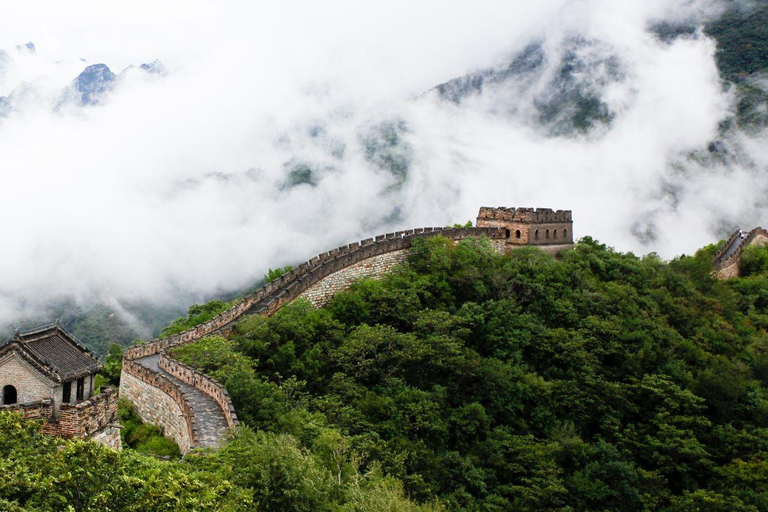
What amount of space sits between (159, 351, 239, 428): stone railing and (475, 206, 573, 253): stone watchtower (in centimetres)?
1965

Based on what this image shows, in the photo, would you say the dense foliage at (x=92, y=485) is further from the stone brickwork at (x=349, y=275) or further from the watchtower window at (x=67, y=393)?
the stone brickwork at (x=349, y=275)

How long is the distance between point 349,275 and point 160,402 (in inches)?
473

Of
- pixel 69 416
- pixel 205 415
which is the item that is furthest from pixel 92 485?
pixel 205 415

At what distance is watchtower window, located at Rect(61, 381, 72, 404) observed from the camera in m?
14.0

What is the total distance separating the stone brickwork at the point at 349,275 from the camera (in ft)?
92.4

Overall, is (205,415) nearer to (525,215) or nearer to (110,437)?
(110,437)

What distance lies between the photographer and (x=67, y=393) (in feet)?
46.3

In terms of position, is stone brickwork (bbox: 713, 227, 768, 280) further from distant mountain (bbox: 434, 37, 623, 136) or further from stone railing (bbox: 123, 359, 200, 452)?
stone railing (bbox: 123, 359, 200, 452)

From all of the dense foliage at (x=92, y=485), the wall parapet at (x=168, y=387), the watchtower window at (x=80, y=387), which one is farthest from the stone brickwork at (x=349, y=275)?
the dense foliage at (x=92, y=485)

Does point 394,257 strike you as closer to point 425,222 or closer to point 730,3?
point 425,222

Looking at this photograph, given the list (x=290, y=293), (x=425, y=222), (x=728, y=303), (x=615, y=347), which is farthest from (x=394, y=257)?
(x=425, y=222)

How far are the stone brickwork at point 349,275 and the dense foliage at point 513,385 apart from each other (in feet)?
2.60

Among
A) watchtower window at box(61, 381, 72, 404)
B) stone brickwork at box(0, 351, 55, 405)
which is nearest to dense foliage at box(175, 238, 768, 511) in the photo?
watchtower window at box(61, 381, 72, 404)

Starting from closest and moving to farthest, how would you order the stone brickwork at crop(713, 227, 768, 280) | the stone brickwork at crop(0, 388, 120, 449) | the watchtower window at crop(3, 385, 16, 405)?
the stone brickwork at crop(0, 388, 120, 449), the watchtower window at crop(3, 385, 16, 405), the stone brickwork at crop(713, 227, 768, 280)
